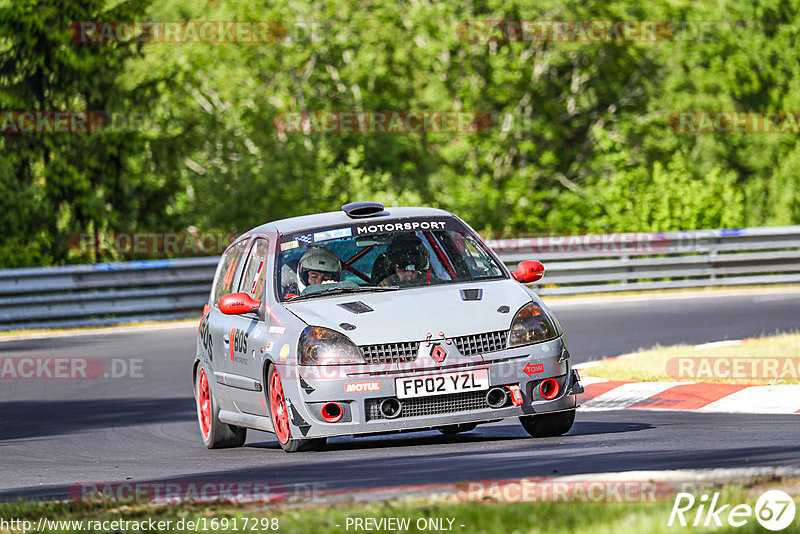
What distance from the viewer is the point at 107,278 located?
70.5 ft

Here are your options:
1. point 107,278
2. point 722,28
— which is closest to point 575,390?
point 107,278

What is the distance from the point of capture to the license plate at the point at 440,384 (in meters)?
8.21

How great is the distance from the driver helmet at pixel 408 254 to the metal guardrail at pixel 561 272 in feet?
40.9

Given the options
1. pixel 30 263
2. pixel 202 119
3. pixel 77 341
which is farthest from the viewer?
pixel 202 119

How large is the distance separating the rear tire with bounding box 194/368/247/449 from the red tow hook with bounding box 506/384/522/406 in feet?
8.34

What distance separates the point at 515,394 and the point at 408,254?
1474 millimetres

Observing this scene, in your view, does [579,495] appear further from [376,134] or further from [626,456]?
[376,134]

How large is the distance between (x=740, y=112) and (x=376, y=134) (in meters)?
12.8
